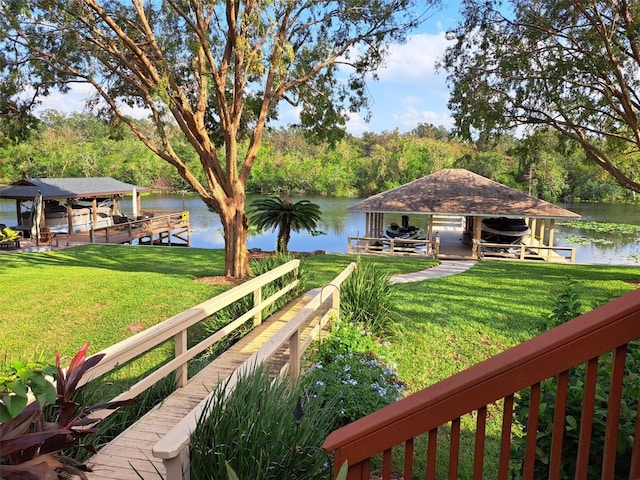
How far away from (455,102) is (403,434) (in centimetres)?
1169

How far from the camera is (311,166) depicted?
2359 inches

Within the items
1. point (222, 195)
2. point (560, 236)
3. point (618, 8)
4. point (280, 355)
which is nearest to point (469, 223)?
point (560, 236)

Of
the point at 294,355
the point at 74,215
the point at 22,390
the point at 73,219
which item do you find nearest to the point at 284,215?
the point at 294,355

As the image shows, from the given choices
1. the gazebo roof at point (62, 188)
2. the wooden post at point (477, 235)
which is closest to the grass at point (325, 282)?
the wooden post at point (477, 235)

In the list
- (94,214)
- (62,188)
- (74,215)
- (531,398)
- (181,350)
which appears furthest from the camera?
(94,214)

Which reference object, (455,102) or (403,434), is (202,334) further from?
(455,102)

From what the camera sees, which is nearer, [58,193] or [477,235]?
[477,235]

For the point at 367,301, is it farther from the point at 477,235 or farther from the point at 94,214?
the point at 94,214

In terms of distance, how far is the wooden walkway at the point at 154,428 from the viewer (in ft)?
10.0

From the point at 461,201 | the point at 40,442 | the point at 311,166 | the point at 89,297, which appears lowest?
the point at 89,297

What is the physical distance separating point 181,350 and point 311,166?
56.3 meters

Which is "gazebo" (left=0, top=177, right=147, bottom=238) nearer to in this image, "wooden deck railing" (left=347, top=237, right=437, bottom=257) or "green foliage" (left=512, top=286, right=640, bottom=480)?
"wooden deck railing" (left=347, top=237, right=437, bottom=257)

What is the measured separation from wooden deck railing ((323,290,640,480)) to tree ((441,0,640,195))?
10536 millimetres

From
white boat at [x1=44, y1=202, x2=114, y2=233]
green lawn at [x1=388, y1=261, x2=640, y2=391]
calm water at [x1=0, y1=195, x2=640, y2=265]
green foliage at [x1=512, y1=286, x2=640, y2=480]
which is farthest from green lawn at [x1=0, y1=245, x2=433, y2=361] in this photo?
white boat at [x1=44, y1=202, x2=114, y2=233]
